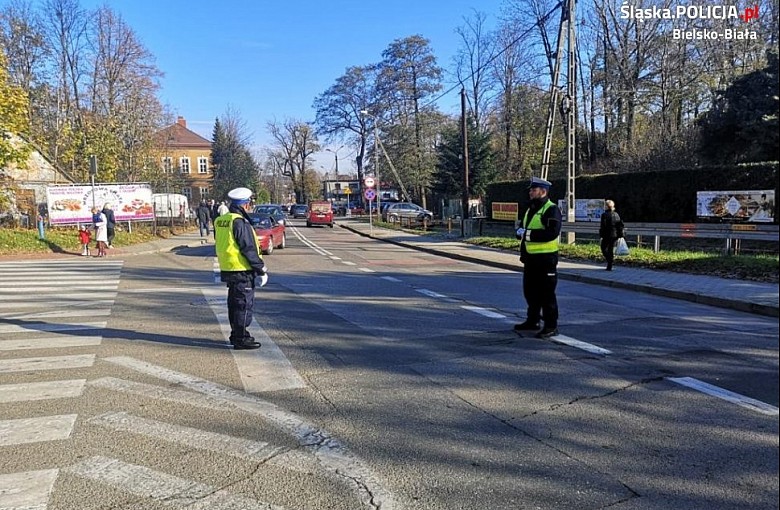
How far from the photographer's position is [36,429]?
14.6 feet

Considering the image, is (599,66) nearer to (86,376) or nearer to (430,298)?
(430,298)

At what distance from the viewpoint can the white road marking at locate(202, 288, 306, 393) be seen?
18.0 feet

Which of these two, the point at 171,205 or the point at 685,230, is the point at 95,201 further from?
the point at 685,230

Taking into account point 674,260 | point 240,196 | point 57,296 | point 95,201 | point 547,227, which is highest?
point 95,201

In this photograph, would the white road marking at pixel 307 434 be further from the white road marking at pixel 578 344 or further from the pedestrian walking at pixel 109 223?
the pedestrian walking at pixel 109 223

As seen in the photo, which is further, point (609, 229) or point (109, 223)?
point (109, 223)

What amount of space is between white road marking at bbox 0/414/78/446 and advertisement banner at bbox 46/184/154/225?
69.9 ft

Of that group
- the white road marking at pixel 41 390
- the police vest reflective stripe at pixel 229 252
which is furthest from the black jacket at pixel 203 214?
the white road marking at pixel 41 390

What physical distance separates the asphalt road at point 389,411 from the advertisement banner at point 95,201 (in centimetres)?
1735

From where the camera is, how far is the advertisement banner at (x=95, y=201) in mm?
24516

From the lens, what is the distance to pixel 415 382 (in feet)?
18.1

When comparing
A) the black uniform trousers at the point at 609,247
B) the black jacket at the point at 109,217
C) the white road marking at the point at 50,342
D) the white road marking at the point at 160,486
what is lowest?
the white road marking at the point at 160,486

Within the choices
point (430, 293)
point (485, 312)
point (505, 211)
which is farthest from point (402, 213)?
point (485, 312)

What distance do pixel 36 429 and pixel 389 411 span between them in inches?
109
